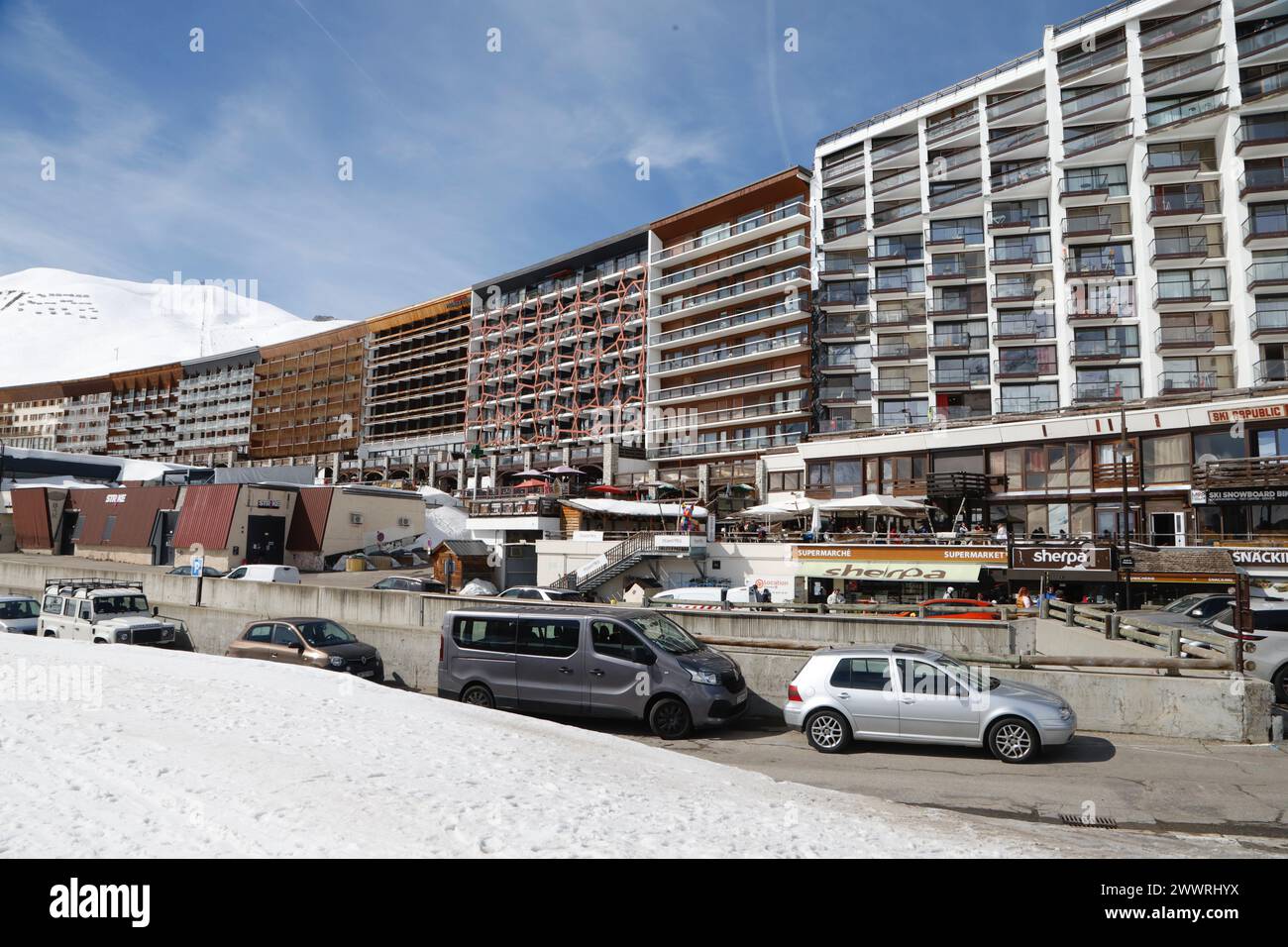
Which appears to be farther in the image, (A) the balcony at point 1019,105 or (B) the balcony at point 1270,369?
(A) the balcony at point 1019,105

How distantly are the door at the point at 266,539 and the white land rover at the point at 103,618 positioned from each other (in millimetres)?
24976

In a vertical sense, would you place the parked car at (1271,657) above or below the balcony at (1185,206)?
below

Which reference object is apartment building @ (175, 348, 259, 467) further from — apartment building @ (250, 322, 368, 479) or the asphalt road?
the asphalt road

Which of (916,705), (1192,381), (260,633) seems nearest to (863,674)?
(916,705)

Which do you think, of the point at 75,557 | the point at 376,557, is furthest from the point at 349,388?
the point at 376,557

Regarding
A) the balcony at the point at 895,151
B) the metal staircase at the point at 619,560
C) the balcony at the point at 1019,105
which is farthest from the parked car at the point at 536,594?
the balcony at the point at 1019,105

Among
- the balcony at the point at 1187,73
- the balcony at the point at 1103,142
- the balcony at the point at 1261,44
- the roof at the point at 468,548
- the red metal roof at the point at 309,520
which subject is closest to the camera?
the roof at the point at 468,548

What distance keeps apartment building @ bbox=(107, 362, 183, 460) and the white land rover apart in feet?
386

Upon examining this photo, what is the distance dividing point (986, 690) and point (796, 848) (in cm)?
648

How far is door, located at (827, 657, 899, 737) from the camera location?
11250mm

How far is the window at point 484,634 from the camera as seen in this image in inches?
535

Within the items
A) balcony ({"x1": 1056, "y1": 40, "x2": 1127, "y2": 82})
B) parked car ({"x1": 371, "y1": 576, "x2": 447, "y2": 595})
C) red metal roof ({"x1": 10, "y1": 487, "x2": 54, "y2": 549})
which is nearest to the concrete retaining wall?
parked car ({"x1": 371, "y1": 576, "x2": 447, "y2": 595})

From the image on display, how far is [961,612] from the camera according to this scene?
20219 millimetres

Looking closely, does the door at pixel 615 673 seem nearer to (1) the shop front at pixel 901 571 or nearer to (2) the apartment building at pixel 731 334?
(1) the shop front at pixel 901 571
